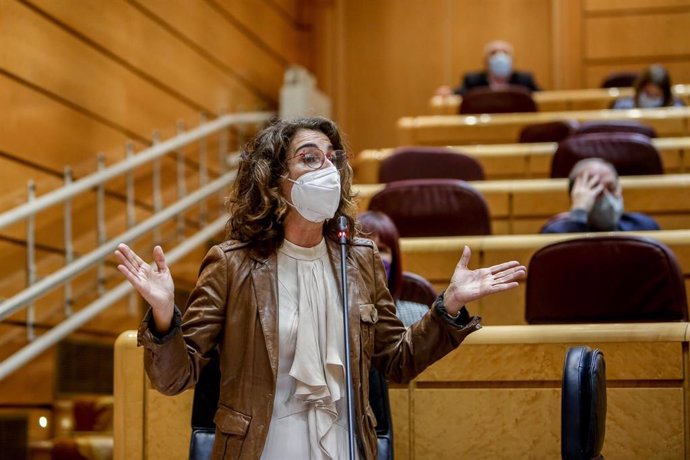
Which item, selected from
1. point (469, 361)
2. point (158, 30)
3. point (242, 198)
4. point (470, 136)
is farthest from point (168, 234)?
point (242, 198)

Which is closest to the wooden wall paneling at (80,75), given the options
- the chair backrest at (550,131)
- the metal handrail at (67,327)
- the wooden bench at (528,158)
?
the metal handrail at (67,327)

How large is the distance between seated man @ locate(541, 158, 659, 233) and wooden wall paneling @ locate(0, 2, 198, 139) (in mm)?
1660

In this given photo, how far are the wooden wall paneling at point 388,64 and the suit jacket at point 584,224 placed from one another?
3.45 metres

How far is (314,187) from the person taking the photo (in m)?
1.55

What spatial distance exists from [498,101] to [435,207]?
6.73ft

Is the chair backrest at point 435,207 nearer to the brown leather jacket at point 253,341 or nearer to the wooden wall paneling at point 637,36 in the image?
the brown leather jacket at point 253,341

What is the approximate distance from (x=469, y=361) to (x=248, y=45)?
3825 millimetres

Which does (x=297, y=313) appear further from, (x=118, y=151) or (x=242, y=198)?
(x=118, y=151)

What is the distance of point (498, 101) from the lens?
514cm

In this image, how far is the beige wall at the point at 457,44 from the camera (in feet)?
20.9

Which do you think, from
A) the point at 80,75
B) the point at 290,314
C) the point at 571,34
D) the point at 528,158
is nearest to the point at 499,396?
the point at 290,314

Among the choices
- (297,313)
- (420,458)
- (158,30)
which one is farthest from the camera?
(158,30)

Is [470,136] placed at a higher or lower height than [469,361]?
higher

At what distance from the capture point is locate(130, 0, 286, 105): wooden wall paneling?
467 cm
